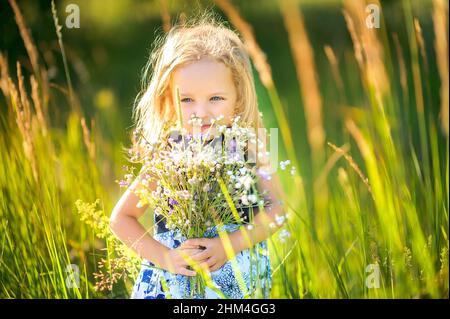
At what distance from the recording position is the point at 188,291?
8.00 ft

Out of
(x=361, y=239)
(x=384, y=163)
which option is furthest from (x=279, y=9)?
(x=361, y=239)

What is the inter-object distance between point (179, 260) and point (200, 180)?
0.94 ft

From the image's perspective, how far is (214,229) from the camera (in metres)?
2.36

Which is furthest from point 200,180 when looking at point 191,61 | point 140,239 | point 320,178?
point 320,178

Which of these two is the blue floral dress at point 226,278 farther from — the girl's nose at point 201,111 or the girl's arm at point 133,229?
the girl's nose at point 201,111

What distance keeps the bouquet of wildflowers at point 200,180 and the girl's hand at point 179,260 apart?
1.7 inches

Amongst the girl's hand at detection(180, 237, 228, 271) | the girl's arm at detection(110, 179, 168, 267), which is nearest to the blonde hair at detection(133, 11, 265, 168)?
the girl's arm at detection(110, 179, 168, 267)

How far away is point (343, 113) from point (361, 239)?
51 centimetres

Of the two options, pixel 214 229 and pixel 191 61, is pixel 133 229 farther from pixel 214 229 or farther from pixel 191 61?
pixel 191 61

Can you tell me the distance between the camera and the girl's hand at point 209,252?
2342 mm

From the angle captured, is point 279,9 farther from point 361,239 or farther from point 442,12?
point 361,239

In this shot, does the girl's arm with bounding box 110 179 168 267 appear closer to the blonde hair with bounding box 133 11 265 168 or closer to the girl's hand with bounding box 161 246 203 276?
the girl's hand with bounding box 161 246 203 276

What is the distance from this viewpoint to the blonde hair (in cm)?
247

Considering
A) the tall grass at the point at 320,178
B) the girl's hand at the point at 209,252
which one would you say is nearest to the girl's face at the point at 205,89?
the tall grass at the point at 320,178
